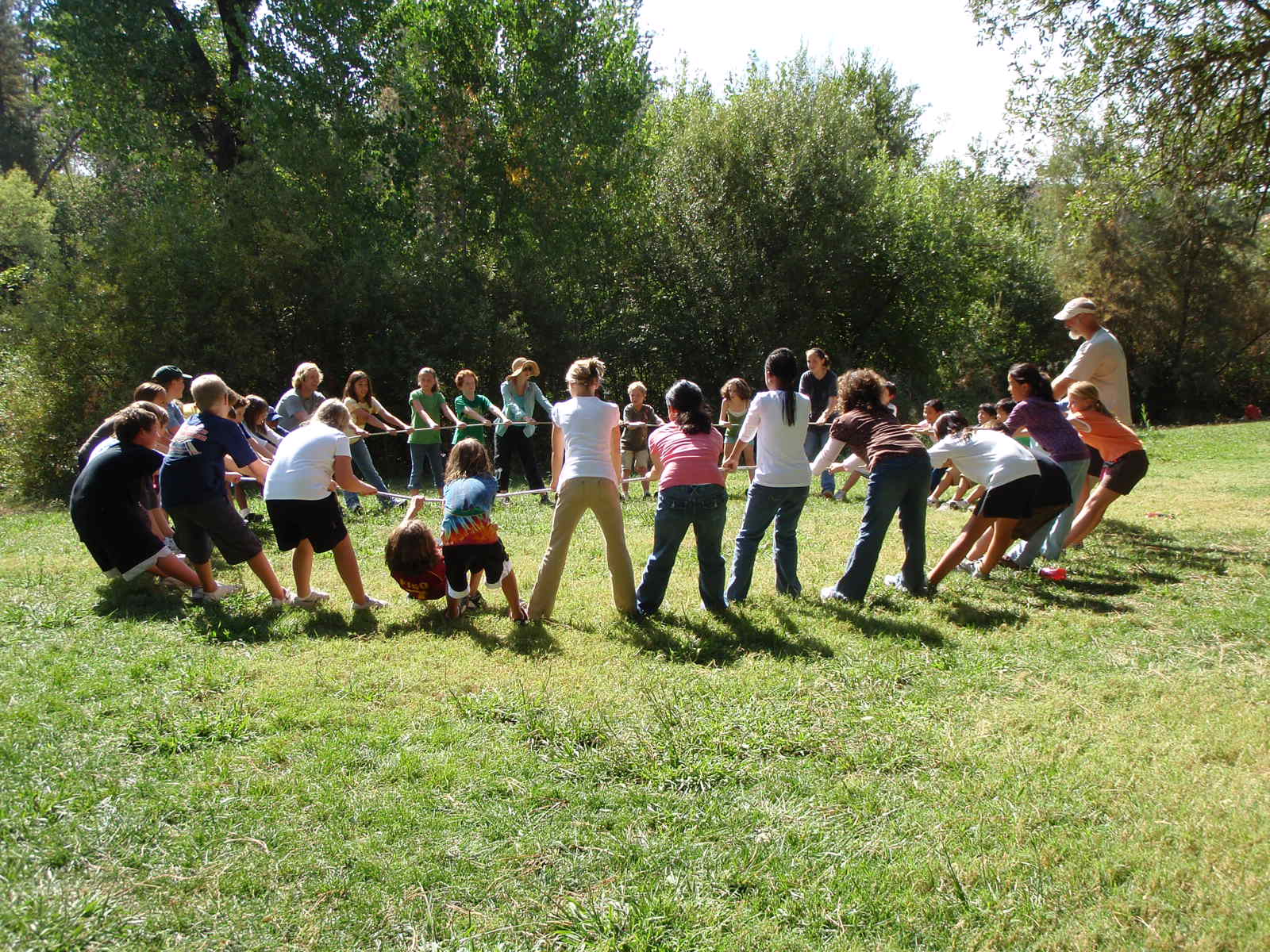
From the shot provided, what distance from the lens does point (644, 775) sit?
13.9 ft

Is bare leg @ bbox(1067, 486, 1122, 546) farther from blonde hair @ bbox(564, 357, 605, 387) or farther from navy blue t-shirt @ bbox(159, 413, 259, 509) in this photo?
navy blue t-shirt @ bbox(159, 413, 259, 509)

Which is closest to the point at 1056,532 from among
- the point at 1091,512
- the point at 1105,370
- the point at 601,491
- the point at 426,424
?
the point at 1091,512

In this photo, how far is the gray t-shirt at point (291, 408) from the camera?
429 inches

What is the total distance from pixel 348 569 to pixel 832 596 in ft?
12.8

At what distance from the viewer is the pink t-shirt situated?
6.54 meters

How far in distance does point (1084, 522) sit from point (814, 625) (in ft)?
12.3

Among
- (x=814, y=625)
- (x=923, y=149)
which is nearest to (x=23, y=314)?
(x=814, y=625)

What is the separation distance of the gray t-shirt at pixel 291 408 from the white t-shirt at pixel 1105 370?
869 centimetres

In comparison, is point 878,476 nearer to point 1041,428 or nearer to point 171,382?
point 1041,428

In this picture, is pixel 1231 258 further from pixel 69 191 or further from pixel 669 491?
pixel 69 191

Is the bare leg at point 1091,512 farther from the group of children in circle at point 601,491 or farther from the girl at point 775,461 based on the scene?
the girl at point 775,461

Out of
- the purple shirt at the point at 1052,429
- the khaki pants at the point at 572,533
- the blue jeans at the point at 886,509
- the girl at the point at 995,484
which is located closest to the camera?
the khaki pants at the point at 572,533

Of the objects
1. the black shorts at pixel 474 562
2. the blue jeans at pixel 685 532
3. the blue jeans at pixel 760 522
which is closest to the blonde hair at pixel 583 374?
the blue jeans at pixel 685 532

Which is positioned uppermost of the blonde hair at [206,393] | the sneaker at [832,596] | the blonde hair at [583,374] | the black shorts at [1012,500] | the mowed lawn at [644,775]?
the blonde hair at [583,374]
